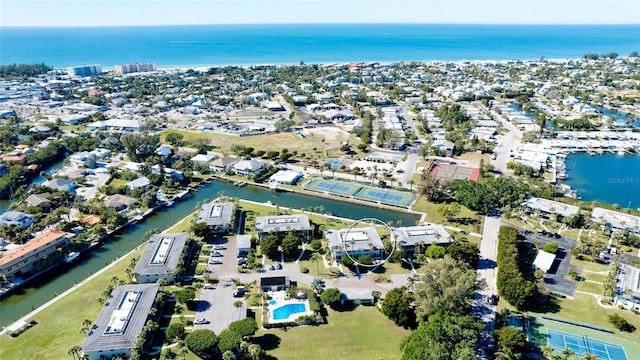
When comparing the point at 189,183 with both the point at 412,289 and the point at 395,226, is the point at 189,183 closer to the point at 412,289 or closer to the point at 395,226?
the point at 395,226

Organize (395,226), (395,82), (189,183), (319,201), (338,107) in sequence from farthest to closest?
(395,82) → (338,107) → (189,183) → (319,201) → (395,226)

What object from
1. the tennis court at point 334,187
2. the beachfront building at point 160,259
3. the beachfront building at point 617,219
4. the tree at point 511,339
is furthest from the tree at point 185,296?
the beachfront building at point 617,219

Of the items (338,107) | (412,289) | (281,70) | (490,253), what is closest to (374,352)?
(412,289)

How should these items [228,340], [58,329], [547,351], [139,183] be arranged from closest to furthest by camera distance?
[547,351] < [228,340] < [58,329] < [139,183]

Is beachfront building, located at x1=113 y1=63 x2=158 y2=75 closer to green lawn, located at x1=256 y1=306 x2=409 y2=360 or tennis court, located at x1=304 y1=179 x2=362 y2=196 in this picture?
tennis court, located at x1=304 y1=179 x2=362 y2=196

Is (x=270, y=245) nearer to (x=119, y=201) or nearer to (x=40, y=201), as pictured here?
(x=119, y=201)

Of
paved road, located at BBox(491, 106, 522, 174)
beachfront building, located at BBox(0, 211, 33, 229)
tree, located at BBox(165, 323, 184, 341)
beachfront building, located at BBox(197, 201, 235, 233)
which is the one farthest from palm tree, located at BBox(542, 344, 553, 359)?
beachfront building, located at BBox(0, 211, 33, 229)

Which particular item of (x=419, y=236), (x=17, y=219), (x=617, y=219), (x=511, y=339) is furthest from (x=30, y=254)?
(x=617, y=219)
